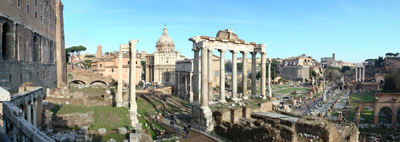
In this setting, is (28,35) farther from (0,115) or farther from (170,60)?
(170,60)

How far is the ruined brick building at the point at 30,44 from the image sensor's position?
52.5 feet

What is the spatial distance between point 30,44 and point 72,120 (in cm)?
1226

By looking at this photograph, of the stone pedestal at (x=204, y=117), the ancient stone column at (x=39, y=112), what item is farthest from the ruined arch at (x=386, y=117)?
the ancient stone column at (x=39, y=112)

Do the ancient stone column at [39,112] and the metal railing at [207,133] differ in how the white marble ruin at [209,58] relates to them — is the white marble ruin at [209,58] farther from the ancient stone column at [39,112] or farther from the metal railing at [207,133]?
the ancient stone column at [39,112]

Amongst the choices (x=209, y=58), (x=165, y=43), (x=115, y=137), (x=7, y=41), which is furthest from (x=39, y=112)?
(x=165, y=43)

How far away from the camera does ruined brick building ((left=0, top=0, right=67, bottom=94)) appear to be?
16.0 m

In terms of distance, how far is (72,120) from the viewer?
1238 centimetres

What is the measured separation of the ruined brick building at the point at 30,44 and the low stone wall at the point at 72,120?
20.0 feet

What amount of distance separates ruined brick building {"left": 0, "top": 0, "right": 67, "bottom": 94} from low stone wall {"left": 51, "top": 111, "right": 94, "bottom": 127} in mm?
6108

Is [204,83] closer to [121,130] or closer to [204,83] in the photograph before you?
[204,83]

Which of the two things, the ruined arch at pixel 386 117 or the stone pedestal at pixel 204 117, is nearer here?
the stone pedestal at pixel 204 117

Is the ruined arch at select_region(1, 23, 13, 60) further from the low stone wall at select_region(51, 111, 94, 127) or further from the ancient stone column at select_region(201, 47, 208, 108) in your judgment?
the ancient stone column at select_region(201, 47, 208, 108)

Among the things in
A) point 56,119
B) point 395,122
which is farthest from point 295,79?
point 56,119

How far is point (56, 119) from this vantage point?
12047 mm
